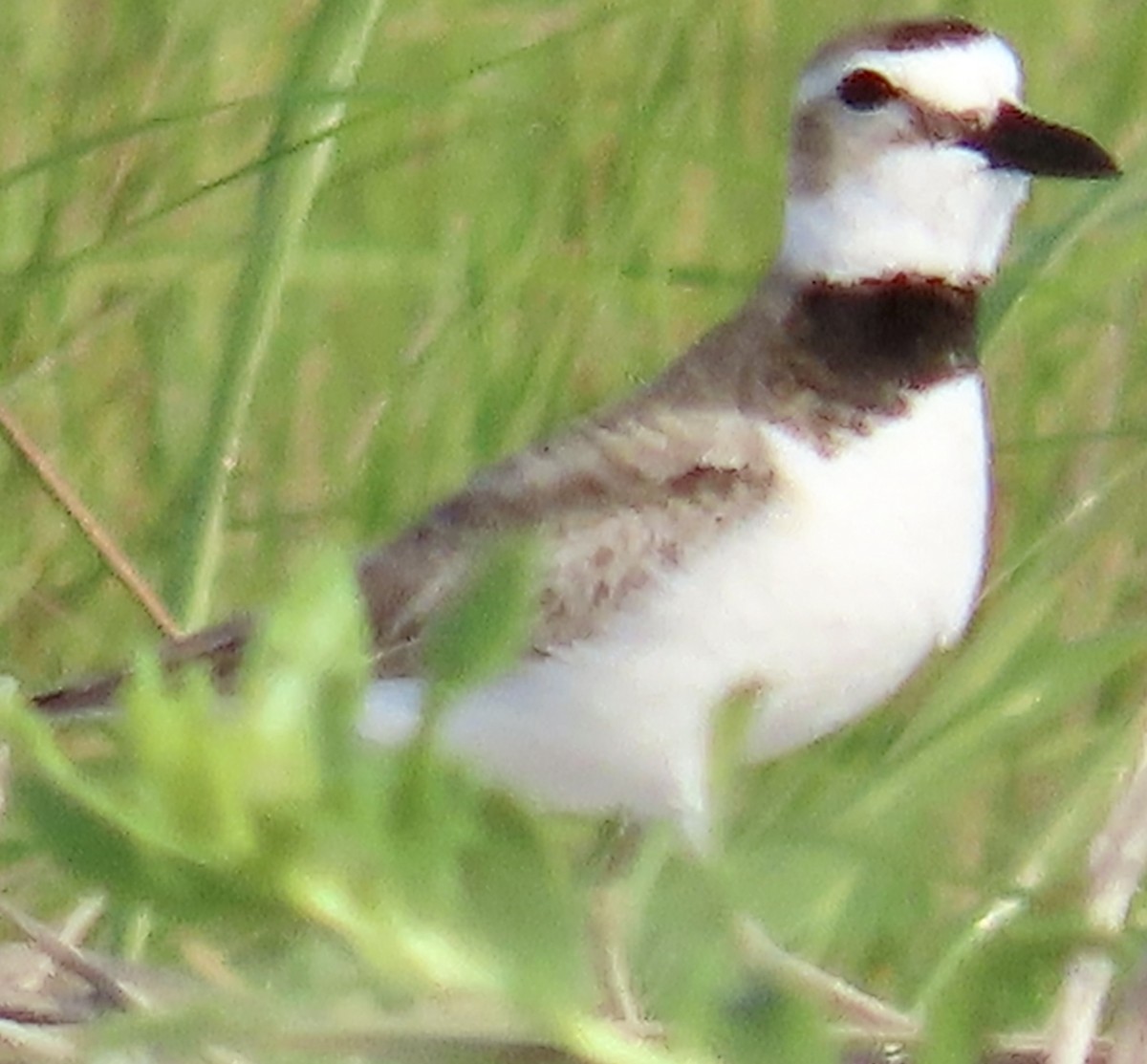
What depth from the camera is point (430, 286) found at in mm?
1096

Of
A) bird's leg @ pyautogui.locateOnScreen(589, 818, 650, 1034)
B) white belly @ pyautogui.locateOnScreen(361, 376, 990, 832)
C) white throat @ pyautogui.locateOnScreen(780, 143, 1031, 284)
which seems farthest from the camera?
white throat @ pyautogui.locateOnScreen(780, 143, 1031, 284)

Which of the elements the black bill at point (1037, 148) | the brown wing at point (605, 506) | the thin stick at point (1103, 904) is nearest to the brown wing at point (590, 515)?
the brown wing at point (605, 506)

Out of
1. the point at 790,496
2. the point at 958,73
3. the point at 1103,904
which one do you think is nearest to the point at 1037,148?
the point at 958,73

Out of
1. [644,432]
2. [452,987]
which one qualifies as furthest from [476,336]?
[452,987]

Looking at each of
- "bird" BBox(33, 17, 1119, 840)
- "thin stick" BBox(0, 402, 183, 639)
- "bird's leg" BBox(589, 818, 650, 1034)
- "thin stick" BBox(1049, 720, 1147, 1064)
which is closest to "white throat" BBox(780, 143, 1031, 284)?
"bird" BBox(33, 17, 1119, 840)

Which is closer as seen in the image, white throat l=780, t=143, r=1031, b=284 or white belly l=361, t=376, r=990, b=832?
white belly l=361, t=376, r=990, b=832

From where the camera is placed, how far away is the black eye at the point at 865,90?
0.84 metres

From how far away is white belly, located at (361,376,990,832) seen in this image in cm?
72

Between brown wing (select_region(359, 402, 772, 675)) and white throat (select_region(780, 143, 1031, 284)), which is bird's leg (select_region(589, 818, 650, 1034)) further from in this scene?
white throat (select_region(780, 143, 1031, 284))

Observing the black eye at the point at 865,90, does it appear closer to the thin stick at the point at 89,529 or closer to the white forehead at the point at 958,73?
the white forehead at the point at 958,73

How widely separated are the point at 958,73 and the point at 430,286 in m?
0.34

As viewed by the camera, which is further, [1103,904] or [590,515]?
[590,515]

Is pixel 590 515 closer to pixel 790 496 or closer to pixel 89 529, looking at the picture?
pixel 790 496

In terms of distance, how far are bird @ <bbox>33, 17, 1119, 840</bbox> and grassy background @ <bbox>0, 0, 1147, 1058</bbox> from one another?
0.09 feet
